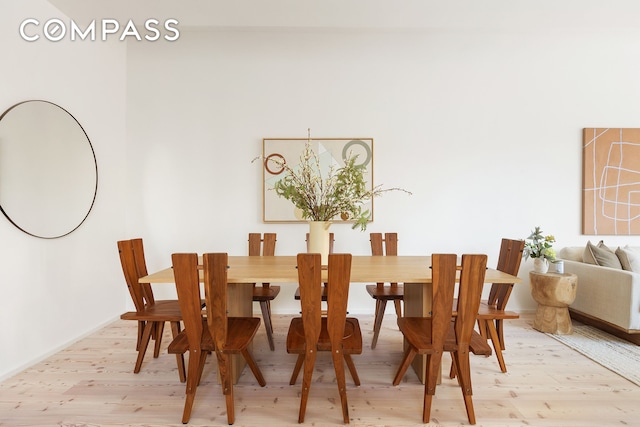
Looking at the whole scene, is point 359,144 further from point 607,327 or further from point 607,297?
point 607,327

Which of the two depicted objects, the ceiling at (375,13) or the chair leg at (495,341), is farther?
the ceiling at (375,13)

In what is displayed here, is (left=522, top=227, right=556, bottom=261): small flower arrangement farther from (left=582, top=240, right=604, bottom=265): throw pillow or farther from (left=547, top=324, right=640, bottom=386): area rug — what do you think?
(left=547, top=324, right=640, bottom=386): area rug

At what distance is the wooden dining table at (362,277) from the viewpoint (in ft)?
5.71

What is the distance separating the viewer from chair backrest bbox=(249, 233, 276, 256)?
9.91 ft

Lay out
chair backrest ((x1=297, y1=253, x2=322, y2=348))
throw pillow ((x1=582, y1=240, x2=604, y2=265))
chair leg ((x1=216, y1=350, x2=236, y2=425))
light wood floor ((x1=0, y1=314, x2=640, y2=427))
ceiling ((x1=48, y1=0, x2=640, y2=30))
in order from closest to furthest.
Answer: chair backrest ((x1=297, y1=253, x2=322, y2=348))
chair leg ((x1=216, y1=350, x2=236, y2=425))
light wood floor ((x1=0, y1=314, x2=640, y2=427))
ceiling ((x1=48, y1=0, x2=640, y2=30))
throw pillow ((x1=582, y1=240, x2=604, y2=265))

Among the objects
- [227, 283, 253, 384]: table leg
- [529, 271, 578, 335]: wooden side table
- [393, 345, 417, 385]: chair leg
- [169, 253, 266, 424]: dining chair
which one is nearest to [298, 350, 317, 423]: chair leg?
[169, 253, 266, 424]: dining chair

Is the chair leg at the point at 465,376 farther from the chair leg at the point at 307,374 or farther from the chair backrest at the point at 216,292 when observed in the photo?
the chair backrest at the point at 216,292

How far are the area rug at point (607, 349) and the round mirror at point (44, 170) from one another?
4.28m

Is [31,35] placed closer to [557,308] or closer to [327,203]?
[327,203]

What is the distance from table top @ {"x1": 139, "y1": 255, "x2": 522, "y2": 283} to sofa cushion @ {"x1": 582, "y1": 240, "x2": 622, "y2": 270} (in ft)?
5.81

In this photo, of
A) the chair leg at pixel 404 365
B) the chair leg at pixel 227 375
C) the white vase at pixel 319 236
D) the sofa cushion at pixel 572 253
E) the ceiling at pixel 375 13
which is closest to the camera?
the chair leg at pixel 227 375

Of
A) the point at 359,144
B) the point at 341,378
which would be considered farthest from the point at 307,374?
the point at 359,144

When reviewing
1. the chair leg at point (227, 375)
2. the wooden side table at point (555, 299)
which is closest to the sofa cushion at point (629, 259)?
the wooden side table at point (555, 299)

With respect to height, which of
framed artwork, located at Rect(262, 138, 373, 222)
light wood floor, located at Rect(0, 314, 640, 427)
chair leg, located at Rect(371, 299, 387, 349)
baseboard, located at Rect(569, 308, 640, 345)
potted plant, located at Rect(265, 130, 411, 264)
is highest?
framed artwork, located at Rect(262, 138, 373, 222)
